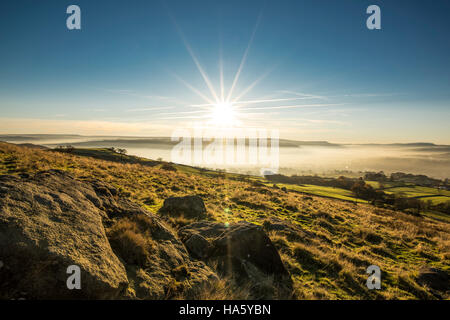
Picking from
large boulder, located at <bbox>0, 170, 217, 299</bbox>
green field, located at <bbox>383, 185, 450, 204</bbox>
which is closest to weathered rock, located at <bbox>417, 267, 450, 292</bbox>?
large boulder, located at <bbox>0, 170, 217, 299</bbox>

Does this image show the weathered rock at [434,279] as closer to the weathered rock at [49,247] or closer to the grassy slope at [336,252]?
the grassy slope at [336,252]

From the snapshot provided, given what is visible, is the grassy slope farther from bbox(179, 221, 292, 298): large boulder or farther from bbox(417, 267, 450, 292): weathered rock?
bbox(179, 221, 292, 298): large boulder

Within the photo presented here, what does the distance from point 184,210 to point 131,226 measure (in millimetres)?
7137

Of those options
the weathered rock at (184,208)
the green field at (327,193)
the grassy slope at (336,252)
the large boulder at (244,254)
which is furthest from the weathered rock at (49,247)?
the green field at (327,193)

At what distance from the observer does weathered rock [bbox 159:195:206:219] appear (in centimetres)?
1329

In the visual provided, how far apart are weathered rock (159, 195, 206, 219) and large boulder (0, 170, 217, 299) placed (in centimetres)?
596

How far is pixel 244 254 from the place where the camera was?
6938mm

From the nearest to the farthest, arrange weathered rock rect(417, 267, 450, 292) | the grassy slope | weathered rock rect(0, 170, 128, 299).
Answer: weathered rock rect(0, 170, 128, 299) → the grassy slope → weathered rock rect(417, 267, 450, 292)

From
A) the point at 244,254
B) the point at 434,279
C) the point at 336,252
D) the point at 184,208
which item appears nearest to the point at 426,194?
the point at 434,279

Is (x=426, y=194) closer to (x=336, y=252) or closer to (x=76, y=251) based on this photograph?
(x=336, y=252)

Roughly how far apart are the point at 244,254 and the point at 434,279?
897cm

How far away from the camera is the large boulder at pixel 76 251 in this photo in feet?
12.1

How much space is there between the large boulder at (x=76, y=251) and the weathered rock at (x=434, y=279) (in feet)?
32.2
